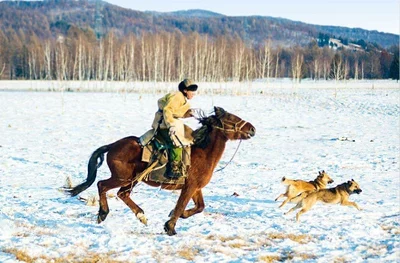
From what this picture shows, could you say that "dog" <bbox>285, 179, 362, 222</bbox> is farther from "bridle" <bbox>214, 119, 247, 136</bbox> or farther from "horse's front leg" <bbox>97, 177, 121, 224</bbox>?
"horse's front leg" <bbox>97, 177, 121, 224</bbox>

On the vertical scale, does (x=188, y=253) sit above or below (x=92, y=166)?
below

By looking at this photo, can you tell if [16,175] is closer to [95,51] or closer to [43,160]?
[43,160]

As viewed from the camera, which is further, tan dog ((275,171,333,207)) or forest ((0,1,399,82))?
forest ((0,1,399,82))

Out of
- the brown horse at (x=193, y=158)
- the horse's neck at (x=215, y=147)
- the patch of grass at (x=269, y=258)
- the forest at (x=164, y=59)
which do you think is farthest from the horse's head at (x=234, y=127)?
the forest at (x=164, y=59)

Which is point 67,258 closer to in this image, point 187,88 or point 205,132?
point 205,132

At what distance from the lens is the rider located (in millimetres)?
6652

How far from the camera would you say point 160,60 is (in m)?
59.3

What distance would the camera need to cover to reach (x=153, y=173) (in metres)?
6.87

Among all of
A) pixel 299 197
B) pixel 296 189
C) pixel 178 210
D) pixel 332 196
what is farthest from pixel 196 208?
pixel 332 196

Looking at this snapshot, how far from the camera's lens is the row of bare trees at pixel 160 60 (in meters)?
54.8

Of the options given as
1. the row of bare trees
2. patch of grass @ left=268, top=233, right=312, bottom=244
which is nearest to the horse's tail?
patch of grass @ left=268, top=233, right=312, bottom=244

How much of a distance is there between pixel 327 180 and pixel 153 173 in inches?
162

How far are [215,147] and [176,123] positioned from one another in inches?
27.0

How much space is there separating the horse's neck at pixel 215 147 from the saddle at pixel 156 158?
33cm
